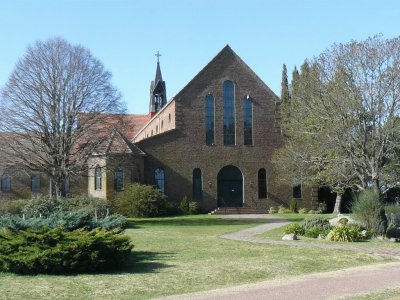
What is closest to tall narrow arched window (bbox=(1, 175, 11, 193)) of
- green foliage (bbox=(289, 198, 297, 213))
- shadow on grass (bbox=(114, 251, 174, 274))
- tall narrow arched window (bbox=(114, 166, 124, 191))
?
tall narrow arched window (bbox=(114, 166, 124, 191))

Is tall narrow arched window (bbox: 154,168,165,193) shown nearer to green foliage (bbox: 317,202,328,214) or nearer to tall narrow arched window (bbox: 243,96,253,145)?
tall narrow arched window (bbox: 243,96,253,145)

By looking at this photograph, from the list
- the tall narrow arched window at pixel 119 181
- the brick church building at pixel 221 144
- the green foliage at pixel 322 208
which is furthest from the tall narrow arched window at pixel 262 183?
the tall narrow arched window at pixel 119 181

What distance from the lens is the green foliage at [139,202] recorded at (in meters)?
42.8

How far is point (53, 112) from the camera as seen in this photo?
35250 millimetres

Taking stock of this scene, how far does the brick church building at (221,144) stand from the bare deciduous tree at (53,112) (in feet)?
36.2

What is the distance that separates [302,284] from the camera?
496 inches

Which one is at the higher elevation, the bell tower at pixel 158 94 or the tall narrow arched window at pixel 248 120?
the bell tower at pixel 158 94

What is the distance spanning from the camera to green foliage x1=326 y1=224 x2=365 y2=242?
22.5 metres

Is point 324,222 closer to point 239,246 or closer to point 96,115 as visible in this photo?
point 239,246

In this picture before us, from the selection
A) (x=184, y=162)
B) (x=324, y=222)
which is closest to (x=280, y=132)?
(x=184, y=162)

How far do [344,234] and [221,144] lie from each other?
88.0ft

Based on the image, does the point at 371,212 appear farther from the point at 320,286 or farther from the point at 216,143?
the point at 216,143

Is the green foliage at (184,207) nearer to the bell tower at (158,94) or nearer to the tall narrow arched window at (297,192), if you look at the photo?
the tall narrow arched window at (297,192)

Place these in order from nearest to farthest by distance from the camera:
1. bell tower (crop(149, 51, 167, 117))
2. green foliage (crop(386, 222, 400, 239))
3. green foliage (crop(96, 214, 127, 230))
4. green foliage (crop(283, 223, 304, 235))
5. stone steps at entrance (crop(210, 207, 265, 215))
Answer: green foliage (crop(96, 214, 127, 230)) < green foliage (crop(386, 222, 400, 239)) < green foliage (crop(283, 223, 304, 235)) < stone steps at entrance (crop(210, 207, 265, 215)) < bell tower (crop(149, 51, 167, 117))
